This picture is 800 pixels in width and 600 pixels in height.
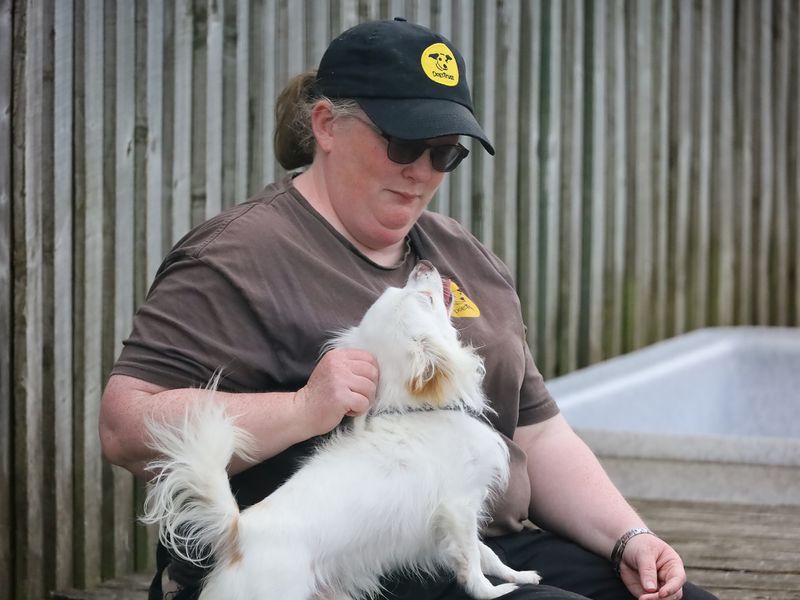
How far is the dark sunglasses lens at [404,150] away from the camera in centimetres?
229

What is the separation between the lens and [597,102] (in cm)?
569

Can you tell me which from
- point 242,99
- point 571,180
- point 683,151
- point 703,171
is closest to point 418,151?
point 242,99

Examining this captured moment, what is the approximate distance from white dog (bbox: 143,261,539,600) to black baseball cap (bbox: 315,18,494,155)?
294 millimetres

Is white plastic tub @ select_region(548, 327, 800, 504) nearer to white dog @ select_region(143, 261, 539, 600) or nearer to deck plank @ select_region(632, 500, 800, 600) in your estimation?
deck plank @ select_region(632, 500, 800, 600)

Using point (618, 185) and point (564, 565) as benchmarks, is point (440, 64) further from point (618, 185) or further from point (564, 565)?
point (618, 185)

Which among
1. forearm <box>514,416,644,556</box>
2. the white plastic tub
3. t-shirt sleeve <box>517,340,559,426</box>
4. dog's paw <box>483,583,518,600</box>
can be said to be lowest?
the white plastic tub

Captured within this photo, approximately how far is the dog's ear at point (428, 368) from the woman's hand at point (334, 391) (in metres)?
0.09

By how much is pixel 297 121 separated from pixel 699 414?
161 inches

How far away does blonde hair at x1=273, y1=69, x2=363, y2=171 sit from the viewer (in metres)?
2.49

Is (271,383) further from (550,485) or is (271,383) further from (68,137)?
(68,137)

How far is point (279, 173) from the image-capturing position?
391 centimetres

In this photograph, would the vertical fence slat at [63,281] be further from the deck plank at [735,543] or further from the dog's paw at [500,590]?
the deck plank at [735,543]

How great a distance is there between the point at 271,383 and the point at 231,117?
1.73 meters

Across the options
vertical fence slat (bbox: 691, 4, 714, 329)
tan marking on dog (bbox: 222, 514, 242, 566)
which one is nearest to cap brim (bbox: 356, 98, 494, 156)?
tan marking on dog (bbox: 222, 514, 242, 566)
